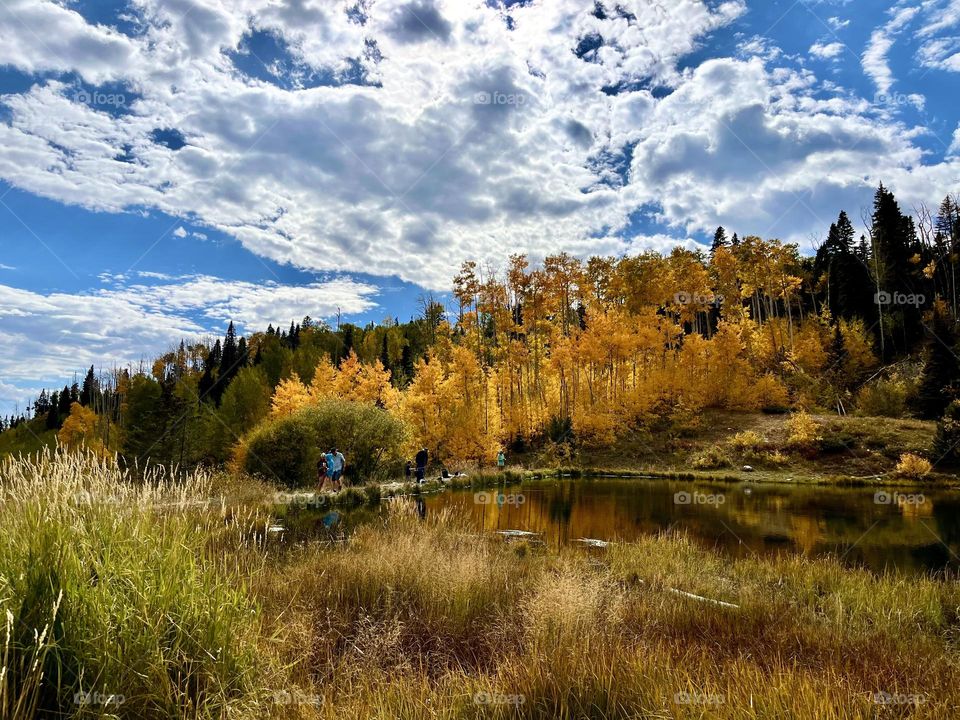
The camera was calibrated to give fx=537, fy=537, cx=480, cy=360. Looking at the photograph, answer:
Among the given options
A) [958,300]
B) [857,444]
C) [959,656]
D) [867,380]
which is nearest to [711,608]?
[959,656]

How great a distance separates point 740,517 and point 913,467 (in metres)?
16.8

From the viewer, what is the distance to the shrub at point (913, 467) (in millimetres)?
26984

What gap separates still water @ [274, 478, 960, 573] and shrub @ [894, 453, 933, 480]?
118 inches

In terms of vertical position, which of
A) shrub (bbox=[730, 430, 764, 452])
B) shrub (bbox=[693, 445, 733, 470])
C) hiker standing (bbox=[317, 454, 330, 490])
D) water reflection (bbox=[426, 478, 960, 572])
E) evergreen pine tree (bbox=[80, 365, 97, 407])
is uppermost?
evergreen pine tree (bbox=[80, 365, 97, 407])

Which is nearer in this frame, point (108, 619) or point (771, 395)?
point (108, 619)

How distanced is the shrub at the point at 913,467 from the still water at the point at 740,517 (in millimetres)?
3008

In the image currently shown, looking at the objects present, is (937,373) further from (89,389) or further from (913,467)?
(89,389)

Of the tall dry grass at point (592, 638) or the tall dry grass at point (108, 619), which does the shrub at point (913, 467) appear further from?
the tall dry grass at point (108, 619)

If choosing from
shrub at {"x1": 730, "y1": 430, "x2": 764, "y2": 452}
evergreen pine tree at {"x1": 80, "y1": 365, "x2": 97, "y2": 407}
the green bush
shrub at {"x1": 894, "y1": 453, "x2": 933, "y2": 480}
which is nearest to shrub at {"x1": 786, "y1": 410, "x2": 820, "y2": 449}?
shrub at {"x1": 730, "y1": 430, "x2": 764, "y2": 452}

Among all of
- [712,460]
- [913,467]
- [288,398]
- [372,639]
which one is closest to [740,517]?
[372,639]

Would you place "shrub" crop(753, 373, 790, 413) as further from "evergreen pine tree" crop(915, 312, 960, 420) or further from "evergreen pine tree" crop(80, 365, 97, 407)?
"evergreen pine tree" crop(80, 365, 97, 407)

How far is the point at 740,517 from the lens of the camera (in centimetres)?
1761

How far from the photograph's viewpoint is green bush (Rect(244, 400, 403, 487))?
78.8 feet

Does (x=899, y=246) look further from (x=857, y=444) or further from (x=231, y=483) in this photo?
(x=231, y=483)
